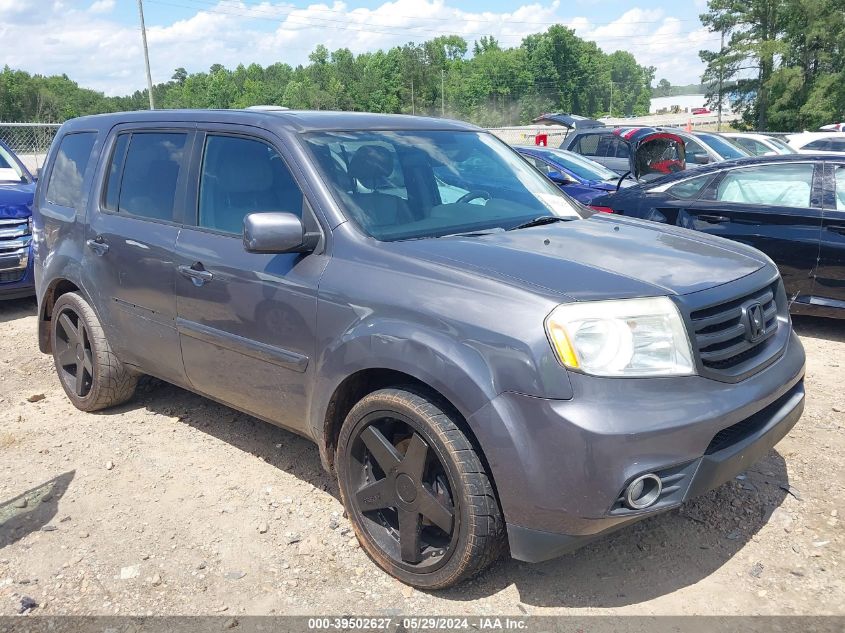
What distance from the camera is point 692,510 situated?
3480mm

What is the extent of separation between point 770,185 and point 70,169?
17.9ft

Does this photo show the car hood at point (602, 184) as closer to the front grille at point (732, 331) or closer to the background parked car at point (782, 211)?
the background parked car at point (782, 211)

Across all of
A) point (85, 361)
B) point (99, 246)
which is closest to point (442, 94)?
point (85, 361)

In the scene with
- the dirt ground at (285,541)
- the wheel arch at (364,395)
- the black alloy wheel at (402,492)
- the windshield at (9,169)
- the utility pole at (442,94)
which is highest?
the utility pole at (442,94)

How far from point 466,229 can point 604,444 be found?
1.33 meters

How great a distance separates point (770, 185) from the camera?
253 inches

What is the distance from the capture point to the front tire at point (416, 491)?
2.66 m

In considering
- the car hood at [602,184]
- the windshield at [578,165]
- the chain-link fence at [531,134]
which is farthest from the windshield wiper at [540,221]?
the chain-link fence at [531,134]

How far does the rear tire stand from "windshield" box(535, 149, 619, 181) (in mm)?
7242

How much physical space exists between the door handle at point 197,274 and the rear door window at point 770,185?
15.7ft

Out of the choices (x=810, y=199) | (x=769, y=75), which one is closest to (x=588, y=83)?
(x=769, y=75)

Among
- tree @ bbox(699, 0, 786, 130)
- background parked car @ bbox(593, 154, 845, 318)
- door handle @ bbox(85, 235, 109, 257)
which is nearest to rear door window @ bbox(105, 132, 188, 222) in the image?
door handle @ bbox(85, 235, 109, 257)

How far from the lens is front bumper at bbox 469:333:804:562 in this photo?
241 cm

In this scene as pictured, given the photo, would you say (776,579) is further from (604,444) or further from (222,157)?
(222,157)
